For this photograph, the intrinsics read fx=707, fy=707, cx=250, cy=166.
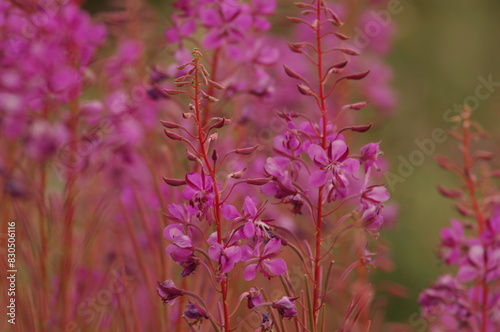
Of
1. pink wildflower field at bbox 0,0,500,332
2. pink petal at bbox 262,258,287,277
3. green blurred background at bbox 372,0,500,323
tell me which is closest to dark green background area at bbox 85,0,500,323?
green blurred background at bbox 372,0,500,323

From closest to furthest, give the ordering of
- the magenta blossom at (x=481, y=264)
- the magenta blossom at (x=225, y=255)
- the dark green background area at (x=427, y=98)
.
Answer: the magenta blossom at (x=225, y=255), the magenta blossom at (x=481, y=264), the dark green background area at (x=427, y=98)

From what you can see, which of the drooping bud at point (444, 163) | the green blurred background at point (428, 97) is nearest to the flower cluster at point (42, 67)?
the drooping bud at point (444, 163)

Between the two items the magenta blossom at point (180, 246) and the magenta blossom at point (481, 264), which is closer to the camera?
the magenta blossom at point (180, 246)

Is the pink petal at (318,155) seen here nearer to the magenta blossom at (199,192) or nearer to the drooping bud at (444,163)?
the magenta blossom at (199,192)

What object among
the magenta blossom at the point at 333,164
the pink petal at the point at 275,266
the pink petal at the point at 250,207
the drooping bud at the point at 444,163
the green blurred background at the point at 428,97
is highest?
the magenta blossom at the point at 333,164

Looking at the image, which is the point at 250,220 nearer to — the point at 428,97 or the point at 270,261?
the point at 270,261

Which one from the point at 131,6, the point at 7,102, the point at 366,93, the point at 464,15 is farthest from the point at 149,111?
the point at 464,15

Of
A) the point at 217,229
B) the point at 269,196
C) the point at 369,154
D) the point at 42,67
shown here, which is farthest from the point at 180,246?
the point at 42,67

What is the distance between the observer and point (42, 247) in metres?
1.35

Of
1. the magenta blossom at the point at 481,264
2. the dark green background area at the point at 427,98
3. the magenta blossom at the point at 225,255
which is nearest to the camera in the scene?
the magenta blossom at the point at 225,255

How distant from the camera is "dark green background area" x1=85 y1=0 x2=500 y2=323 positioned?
2852 mm

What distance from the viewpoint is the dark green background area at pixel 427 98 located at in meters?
2.85

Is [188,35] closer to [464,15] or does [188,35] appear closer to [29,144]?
[29,144]

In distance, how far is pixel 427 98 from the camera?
3.81 metres
